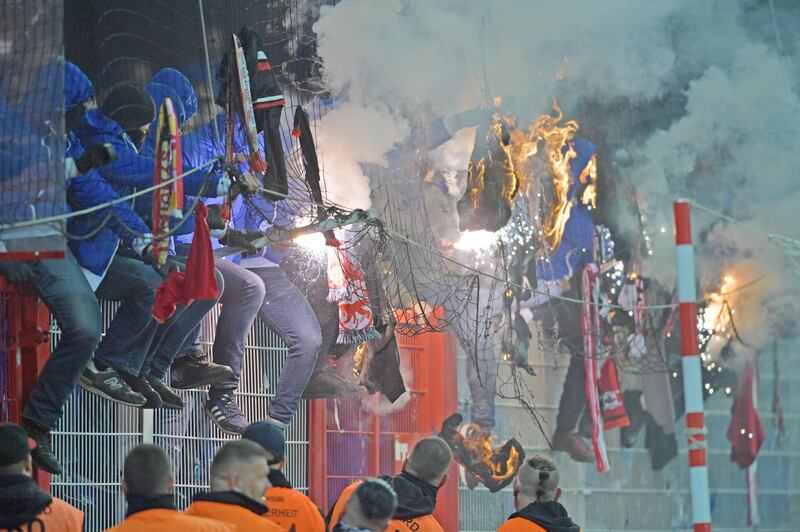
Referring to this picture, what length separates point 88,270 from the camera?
875cm

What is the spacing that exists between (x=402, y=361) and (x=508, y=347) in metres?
1.76

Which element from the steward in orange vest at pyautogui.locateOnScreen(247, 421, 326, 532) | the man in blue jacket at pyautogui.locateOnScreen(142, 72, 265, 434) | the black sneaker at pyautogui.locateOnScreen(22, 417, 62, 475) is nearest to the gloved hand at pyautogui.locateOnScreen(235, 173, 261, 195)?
the man in blue jacket at pyautogui.locateOnScreen(142, 72, 265, 434)

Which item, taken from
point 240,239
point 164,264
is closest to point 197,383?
point 240,239

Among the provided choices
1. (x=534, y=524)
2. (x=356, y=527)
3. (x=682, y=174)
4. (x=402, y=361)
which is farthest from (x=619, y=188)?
(x=356, y=527)

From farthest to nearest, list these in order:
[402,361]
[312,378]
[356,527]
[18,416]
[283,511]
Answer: [402,361]
[312,378]
[18,416]
[283,511]
[356,527]

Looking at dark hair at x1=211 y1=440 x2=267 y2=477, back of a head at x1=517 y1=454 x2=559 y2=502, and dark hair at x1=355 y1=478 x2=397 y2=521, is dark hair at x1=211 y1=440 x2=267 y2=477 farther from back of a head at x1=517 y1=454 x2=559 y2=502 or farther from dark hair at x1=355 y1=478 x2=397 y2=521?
back of a head at x1=517 y1=454 x2=559 y2=502

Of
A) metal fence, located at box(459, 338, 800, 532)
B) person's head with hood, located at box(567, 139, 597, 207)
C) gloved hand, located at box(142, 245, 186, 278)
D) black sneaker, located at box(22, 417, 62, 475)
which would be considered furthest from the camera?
person's head with hood, located at box(567, 139, 597, 207)

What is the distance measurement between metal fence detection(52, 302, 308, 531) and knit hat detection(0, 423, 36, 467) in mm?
3591

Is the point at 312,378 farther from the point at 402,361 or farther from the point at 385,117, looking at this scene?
the point at 385,117

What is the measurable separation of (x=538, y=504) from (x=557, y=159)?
7737mm

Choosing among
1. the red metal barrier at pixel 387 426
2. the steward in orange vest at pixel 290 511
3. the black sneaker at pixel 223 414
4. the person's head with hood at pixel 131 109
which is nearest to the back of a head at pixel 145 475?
the steward in orange vest at pixel 290 511

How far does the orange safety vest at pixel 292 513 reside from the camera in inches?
244

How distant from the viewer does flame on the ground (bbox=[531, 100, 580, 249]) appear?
13719 millimetres

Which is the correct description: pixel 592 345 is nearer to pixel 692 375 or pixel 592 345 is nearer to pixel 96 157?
pixel 692 375
